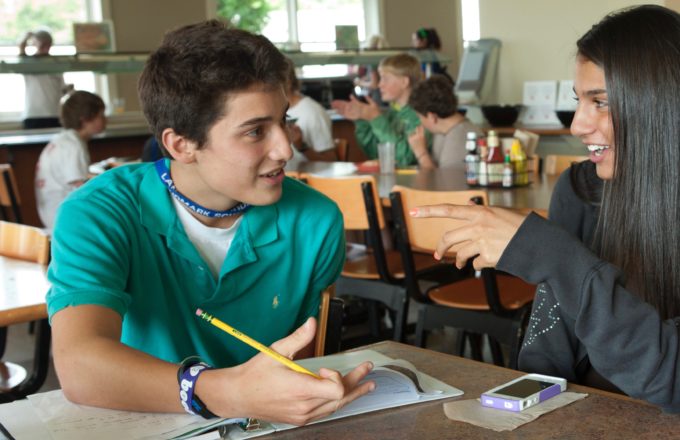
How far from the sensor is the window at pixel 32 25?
794cm

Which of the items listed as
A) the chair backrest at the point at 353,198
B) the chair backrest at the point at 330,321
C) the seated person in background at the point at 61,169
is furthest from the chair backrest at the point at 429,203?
the seated person in background at the point at 61,169

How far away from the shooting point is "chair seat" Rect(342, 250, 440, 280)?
3361 mm

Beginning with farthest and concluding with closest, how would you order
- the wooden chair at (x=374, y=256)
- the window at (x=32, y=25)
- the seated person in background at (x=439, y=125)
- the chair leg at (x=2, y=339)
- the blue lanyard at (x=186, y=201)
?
1. the window at (x=32, y=25)
2. the seated person in background at (x=439, y=125)
3. the wooden chair at (x=374, y=256)
4. the chair leg at (x=2, y=339)
5. the blue lanyard at (x=186, y=201)

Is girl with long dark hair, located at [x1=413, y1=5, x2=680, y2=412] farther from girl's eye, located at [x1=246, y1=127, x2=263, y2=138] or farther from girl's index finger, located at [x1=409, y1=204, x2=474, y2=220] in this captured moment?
girl's eye, located at [x1=246, y1=127, x2=263, y2=138]

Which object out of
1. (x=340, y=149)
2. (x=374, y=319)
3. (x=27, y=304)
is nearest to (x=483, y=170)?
(x=374, y=319)

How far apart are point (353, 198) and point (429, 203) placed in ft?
1.49

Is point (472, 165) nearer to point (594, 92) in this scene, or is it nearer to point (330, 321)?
point (330, 321)

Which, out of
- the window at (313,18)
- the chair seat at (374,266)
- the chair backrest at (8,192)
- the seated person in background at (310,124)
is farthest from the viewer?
the window at (313,18)

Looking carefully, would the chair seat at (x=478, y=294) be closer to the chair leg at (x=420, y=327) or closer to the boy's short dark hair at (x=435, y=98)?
the chair leg at (x=420, y=327)

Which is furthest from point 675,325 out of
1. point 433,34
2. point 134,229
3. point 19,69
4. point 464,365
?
point 433,34

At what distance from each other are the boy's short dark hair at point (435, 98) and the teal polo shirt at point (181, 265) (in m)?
2.85

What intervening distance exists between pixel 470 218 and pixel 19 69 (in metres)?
4.22

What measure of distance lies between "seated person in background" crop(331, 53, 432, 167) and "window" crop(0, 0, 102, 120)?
349 cm

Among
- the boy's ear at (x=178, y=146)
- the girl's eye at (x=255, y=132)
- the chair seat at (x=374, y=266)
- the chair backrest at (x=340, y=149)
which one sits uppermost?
the girl's eye at (x=255, y=132)
